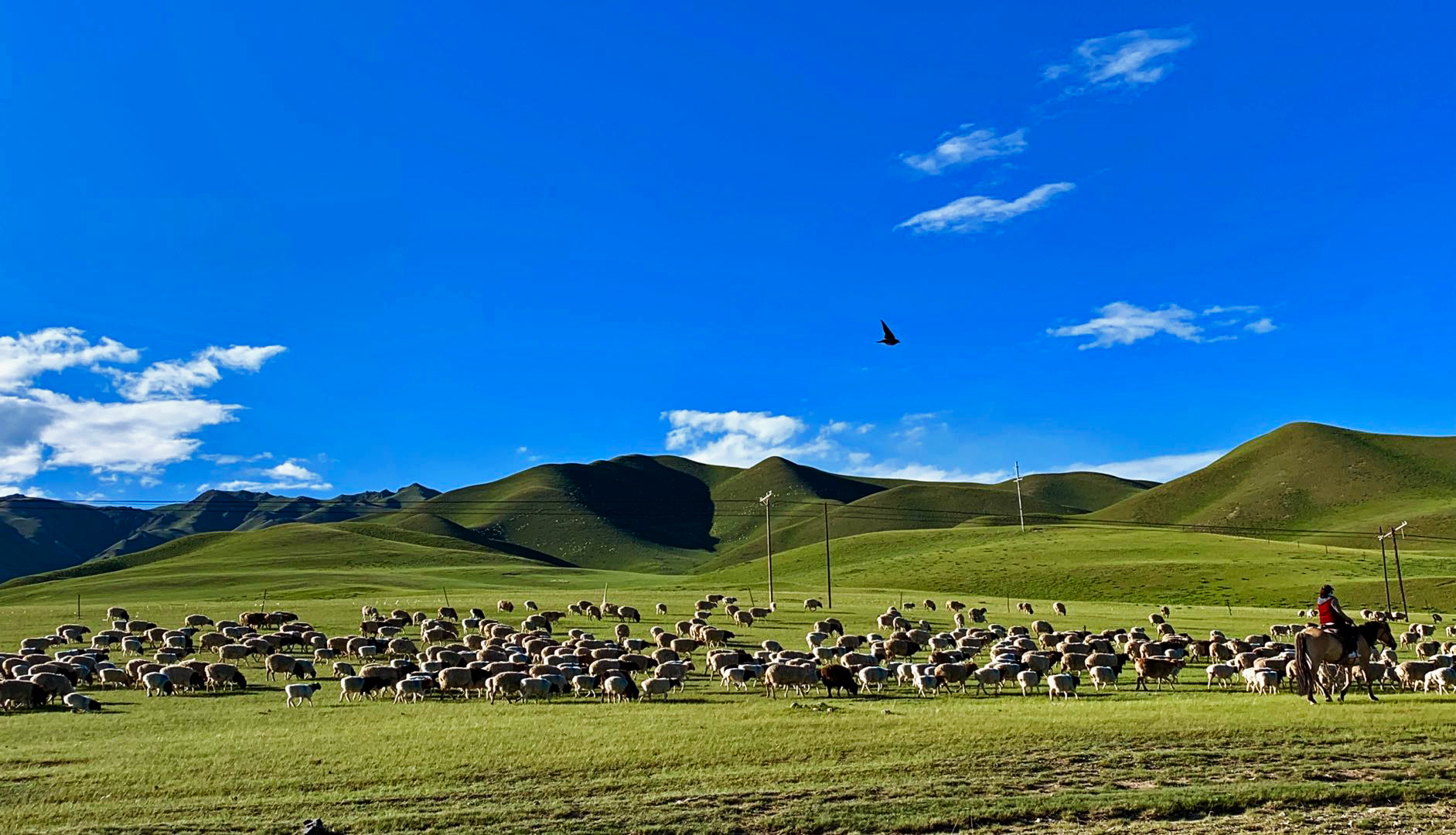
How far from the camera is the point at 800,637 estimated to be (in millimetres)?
48000

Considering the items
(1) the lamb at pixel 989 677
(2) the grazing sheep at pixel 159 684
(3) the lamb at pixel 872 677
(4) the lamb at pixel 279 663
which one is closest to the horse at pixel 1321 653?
(1) the lamb at pixel 989 677

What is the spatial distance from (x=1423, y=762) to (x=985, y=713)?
8778 mm

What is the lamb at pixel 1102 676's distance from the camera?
96.9ft

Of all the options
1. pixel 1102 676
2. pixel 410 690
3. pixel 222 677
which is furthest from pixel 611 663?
pixel 1102 676

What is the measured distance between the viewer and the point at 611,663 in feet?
101

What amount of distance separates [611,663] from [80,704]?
1414cm

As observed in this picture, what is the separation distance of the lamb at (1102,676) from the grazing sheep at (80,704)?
2754cm

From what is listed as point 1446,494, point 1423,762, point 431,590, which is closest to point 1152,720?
point 1423,762

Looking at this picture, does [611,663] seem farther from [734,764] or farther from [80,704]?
[80,704]

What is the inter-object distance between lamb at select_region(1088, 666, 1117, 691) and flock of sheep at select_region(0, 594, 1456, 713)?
0.05m

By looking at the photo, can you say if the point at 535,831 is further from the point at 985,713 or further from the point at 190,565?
the point at 190,565

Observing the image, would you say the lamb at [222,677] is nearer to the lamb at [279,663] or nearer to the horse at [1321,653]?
the lamb at [279,663]

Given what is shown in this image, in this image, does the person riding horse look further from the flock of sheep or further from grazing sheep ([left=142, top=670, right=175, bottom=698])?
grazing sheep ([left=142, top=670, right=175, bottom=698])

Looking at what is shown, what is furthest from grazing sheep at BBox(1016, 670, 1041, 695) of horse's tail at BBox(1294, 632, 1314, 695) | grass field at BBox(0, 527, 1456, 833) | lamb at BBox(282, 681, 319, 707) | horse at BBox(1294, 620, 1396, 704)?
lamb at BBox(282, 681, 319, 707)
